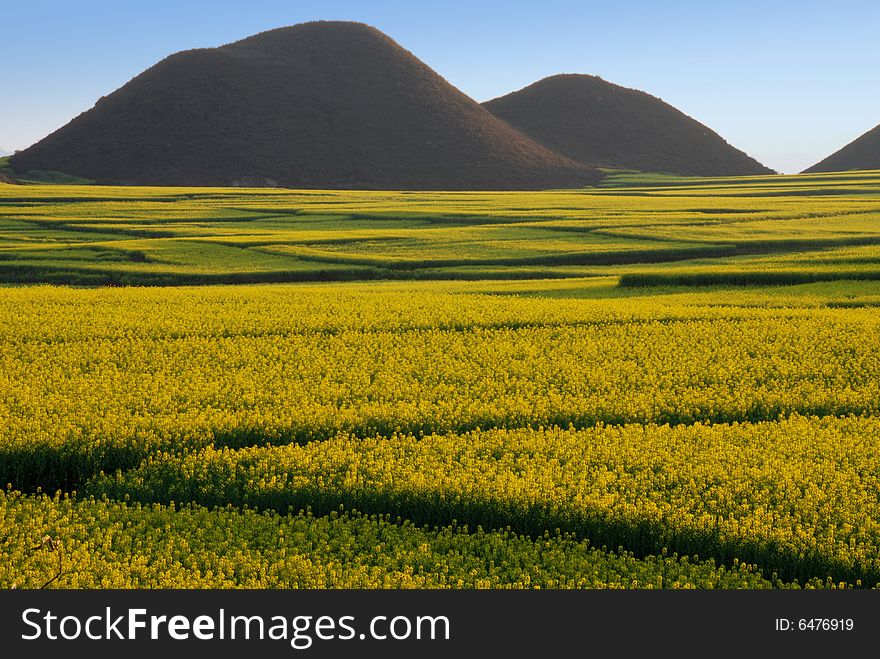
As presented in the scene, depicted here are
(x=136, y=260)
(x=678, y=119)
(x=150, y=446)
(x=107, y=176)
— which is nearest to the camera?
(x=150, y=446)

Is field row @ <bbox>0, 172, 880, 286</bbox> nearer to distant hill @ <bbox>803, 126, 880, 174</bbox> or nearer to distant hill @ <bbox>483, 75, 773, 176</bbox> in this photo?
distant hill @ <bbox>483, 75, 773, 176</bbox>

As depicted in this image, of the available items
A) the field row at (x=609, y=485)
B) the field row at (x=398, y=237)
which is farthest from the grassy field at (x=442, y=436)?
the field row at (x=398, y=237)

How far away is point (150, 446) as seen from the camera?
14.1 metres

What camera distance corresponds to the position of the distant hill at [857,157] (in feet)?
607

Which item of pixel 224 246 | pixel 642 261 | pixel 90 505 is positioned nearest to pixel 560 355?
pixel 90 505

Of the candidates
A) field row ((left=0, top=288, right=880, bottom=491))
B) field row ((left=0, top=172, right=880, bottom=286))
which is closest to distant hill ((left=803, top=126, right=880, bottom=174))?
field row ((left=0, top=172, right=880, bottom=286))

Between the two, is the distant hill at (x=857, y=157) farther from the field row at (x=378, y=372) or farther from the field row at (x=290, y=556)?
the field row at (x=290, y=556)

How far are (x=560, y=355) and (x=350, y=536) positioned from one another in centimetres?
1056

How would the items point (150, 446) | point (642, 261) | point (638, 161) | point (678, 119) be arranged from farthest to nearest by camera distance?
point (678, 119) → point (638, 161) → point (642, 261) → point (150, 446)

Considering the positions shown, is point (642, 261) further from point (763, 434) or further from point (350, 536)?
point (350, 536)

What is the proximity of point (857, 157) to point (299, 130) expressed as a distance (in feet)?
404

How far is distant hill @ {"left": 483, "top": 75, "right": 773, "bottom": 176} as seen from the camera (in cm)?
17338

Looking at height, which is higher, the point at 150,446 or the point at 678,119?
the point at 678,119

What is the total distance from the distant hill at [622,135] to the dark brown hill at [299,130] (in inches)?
739
